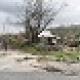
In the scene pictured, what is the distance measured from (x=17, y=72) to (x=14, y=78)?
258cm

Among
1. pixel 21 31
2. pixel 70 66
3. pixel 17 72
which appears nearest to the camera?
pixel 17 72

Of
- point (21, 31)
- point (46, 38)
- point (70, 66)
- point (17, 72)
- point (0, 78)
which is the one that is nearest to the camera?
point (0, 78)

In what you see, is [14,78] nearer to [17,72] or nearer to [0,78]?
[0,78]

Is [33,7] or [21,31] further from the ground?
[33,7]

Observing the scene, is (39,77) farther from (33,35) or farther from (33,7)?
(33,7)

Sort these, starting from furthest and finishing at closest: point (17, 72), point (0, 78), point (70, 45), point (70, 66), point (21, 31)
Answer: point (21, 31) → point (70, 45) → point (70, 66) → point (17, 72) → point (0, 78)

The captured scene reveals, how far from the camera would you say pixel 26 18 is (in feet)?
155

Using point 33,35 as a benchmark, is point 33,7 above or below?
above

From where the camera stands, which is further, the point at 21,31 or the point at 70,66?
the point at 21,31

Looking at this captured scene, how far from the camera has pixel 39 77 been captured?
50.9 ft

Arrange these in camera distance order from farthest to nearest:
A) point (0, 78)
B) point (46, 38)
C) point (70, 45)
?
point (46, 38)
point (70, 45)
point (0, 78)

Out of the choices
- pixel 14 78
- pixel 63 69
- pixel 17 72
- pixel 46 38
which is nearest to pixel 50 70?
pixel 63 69

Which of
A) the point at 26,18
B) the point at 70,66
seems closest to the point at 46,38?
the point at 26,18

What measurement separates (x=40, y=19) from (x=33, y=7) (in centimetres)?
200
